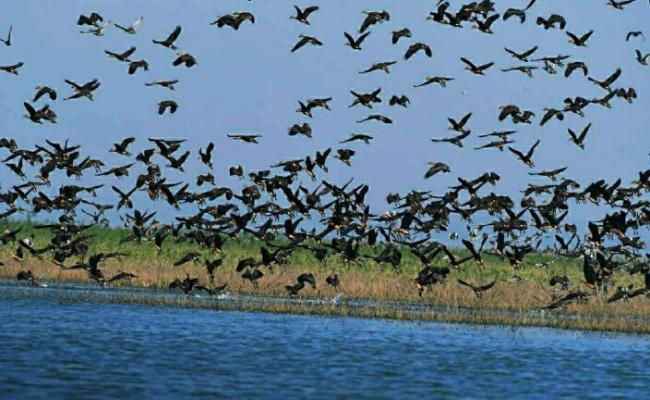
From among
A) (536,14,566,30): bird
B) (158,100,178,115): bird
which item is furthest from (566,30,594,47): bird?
(158,100,178,115): bird

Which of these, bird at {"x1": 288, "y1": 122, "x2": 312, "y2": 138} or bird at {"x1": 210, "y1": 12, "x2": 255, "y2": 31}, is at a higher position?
bird at {"x1": 210, "y1": 12, "x2": 255, "y2": 31}

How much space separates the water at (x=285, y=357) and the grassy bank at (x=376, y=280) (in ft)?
8.77

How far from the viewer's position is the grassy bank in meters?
38.9

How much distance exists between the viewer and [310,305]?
41.1 metres

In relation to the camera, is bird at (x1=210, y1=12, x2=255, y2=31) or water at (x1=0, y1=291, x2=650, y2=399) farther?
bird at (x1=210, y1=12, x2=255, y2=31)

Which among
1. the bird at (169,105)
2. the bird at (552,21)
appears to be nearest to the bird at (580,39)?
the bird at (552,21)

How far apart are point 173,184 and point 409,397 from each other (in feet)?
50.7

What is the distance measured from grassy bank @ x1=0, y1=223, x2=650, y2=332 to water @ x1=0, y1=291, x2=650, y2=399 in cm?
267

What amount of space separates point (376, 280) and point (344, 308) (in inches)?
421

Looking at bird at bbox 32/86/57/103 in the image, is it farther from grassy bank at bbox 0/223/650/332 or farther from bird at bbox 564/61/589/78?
bird at bbox 564/61/589/78

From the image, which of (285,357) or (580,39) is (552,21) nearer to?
(580,39)

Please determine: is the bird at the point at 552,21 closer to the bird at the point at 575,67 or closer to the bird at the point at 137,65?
the bird at the point at 575,67

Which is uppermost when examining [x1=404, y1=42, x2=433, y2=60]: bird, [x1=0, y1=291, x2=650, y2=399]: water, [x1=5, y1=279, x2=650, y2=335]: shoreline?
[x1=404, y1=42, x2=433, y2=60]: bird

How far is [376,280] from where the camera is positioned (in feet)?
165
